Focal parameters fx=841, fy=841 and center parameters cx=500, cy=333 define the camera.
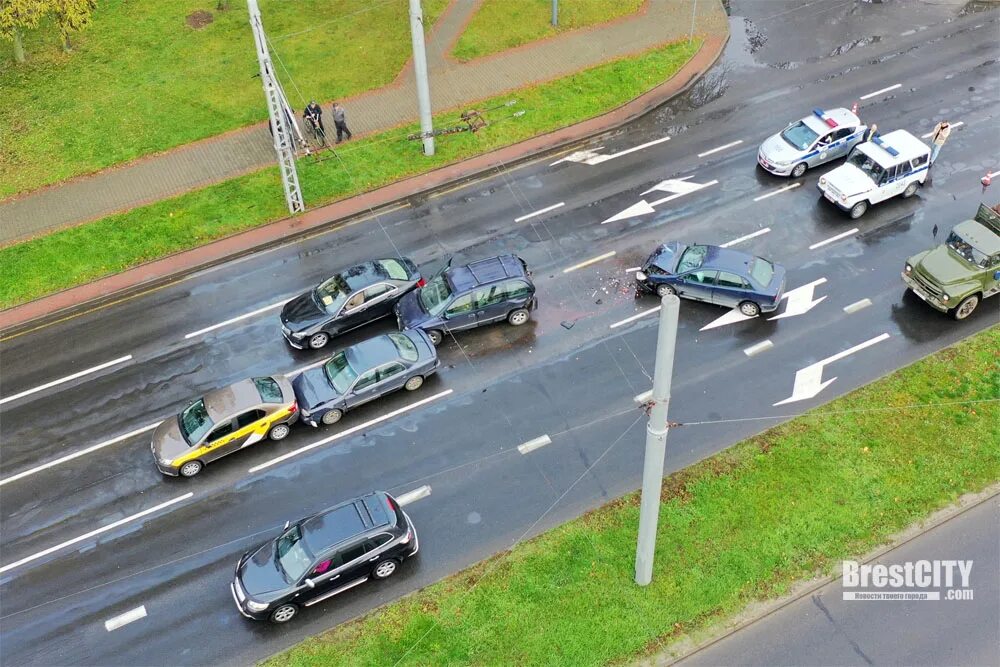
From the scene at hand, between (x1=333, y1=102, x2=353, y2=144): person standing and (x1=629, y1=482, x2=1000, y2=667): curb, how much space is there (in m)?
22.1

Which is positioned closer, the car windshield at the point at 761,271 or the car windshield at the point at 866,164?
the car windshield at the point at 761,271

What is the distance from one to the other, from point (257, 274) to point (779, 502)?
56.2ft

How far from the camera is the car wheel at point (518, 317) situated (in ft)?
79.0

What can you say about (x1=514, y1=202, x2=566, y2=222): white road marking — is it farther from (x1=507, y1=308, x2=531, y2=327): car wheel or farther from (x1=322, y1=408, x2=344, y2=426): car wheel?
(x1=322, y1=408, x2=344, y2=426): car wheel

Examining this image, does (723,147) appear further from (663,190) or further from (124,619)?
(124,619)

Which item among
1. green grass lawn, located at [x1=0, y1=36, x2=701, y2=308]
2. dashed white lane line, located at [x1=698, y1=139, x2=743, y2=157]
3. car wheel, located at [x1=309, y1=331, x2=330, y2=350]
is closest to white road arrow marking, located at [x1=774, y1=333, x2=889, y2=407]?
dashed white lane line, located at [x1=698, y1=139, x2=743, y2=157]

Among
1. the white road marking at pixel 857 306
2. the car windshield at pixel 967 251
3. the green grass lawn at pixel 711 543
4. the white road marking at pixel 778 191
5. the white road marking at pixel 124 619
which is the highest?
the car windshield at pixel 967 251

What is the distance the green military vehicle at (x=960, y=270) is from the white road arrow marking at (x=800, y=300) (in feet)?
8.26

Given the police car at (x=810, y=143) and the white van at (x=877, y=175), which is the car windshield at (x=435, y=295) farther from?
the white van at (x=877, y=175)

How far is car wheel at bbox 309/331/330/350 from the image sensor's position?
23917 mm

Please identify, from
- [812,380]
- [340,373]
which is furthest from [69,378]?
[812,380]

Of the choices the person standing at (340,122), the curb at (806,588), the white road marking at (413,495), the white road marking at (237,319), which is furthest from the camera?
the person standing at (340,122)

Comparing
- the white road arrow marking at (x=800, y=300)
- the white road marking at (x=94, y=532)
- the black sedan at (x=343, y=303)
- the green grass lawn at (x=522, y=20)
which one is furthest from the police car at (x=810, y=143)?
the white road marking at (x=94, y=532)

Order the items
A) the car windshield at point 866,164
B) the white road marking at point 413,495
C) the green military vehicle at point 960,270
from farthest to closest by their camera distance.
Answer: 1. the car windshield at point 866,164
2. the green military vehicle at point 960,270
3. the white road marking at point 413,495
